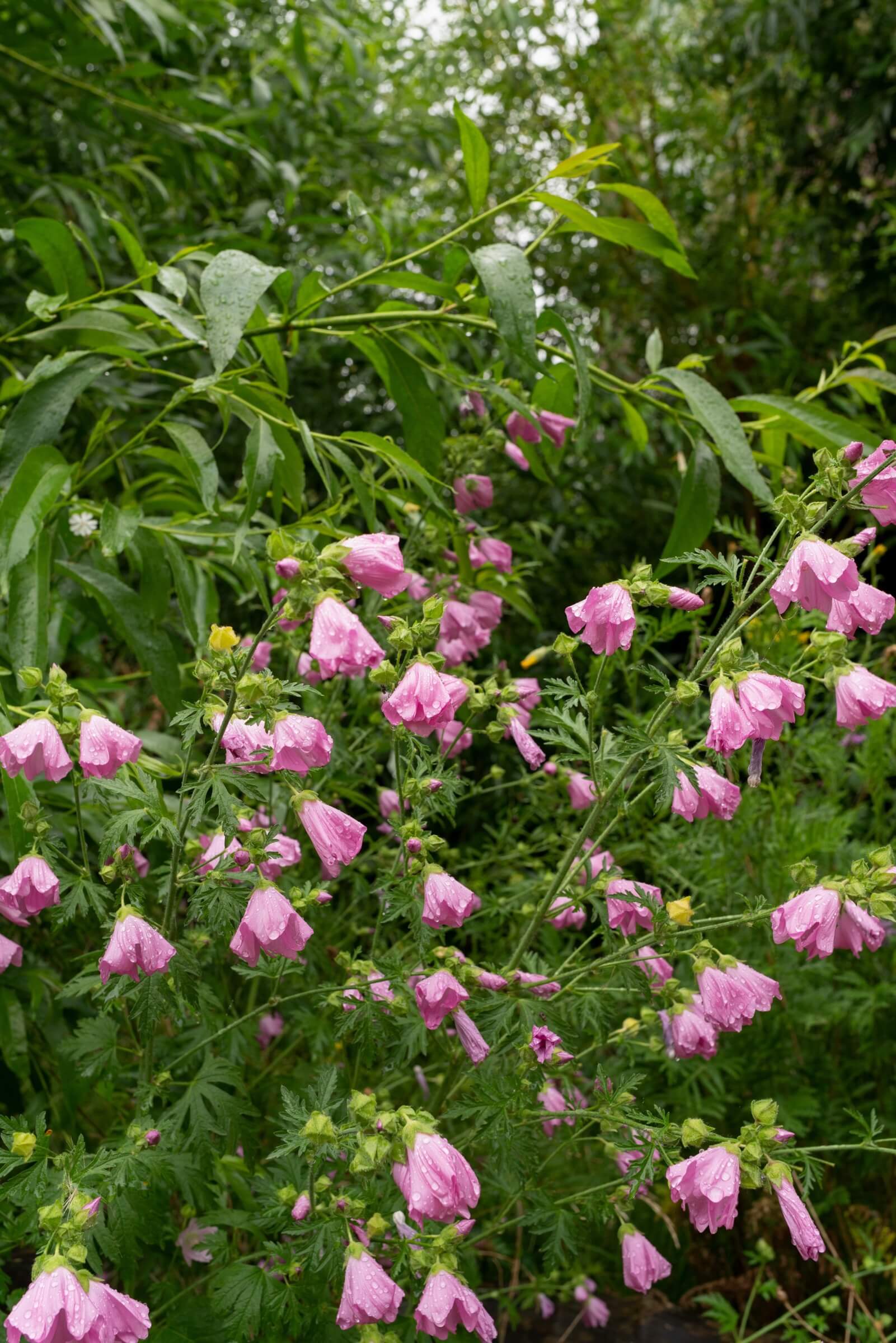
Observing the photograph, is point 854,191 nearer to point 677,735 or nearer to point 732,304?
point 732,304

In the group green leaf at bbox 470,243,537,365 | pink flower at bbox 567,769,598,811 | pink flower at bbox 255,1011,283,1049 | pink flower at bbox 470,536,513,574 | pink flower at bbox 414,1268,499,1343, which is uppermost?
green leaf at bbox 470,243,537,365

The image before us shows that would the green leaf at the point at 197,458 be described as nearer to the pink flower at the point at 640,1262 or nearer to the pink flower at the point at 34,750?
the pink flower at the point at 34,750

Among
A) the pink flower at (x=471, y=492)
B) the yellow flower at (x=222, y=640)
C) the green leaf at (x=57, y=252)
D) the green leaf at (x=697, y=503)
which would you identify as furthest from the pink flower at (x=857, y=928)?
the green leaf at (x=57, y=252)

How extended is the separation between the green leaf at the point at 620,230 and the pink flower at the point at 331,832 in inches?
20.4

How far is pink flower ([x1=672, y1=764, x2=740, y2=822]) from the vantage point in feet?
2.53

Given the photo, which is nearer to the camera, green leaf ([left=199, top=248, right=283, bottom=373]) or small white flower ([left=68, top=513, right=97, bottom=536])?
green leaf ([left=199, top=248, right=283, bottom=373])

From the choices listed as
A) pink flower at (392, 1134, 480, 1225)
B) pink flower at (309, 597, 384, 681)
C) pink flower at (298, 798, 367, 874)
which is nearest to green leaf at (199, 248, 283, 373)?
pink flower at (309, 597, 384, 681)

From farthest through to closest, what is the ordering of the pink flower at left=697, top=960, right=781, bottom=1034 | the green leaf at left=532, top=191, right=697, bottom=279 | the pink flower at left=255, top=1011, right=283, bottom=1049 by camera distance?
the pink flower at left=255, top=1011, right=283, bottom=1049, the green leaf at left=532, top=191, right=697, bottom=279, the pink flower at left=697, top=960, right=781, bottom=1034

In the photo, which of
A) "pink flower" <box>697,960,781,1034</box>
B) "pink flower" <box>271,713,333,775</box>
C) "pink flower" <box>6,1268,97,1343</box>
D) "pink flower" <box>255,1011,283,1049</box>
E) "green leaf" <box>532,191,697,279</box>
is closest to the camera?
"pink flower" <box>6,1268,97,1343</box>

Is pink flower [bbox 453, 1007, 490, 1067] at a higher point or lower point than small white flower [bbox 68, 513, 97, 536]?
lower

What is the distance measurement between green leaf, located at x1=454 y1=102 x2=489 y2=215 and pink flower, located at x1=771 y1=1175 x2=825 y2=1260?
0.80m

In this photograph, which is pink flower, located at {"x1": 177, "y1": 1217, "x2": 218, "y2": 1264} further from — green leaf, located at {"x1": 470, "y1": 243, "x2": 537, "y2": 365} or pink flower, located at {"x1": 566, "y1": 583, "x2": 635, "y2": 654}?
green leaf, located at {"x1": 470, "y1": 243, "x2": 537, "y2": 365}

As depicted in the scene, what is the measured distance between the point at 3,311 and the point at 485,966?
146 cm

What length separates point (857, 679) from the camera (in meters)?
0.76
